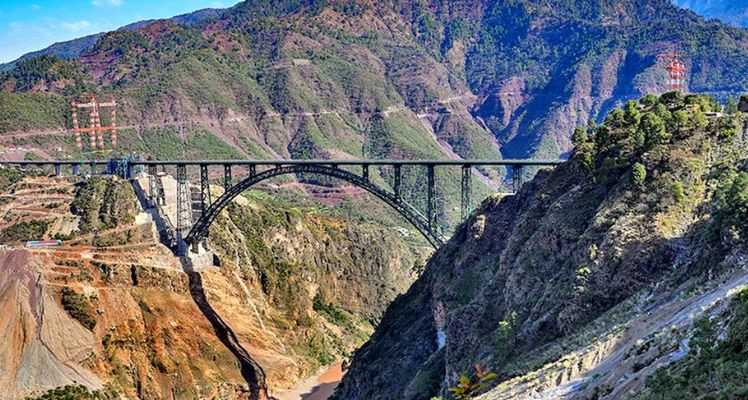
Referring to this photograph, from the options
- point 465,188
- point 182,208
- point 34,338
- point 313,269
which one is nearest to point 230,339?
point 182,208

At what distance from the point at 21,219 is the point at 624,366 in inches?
3370

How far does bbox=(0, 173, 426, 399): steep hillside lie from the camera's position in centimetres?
8075

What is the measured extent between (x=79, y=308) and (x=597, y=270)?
2292 inches

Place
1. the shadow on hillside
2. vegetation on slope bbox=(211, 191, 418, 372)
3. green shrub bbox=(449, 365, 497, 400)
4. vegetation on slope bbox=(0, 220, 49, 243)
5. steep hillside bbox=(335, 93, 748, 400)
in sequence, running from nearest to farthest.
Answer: steep hillside bbox=(335, 93, 748, 400) < green shrub bbox=(449, 365, 497, 400) < the shadow on hillside < vegetation on slope bbox=(0, 220, 49, 243) < vegetation on slope bbox=(211, 191, 418, 372)

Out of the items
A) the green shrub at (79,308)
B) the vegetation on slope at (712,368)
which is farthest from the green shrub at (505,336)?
the green shrub at (79,308)

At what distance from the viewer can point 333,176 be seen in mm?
82125

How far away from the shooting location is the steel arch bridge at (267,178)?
75562 mm

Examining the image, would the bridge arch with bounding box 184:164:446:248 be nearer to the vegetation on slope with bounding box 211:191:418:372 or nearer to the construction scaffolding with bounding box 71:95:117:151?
the vegetation on slope with bounding box 211:191:418:372

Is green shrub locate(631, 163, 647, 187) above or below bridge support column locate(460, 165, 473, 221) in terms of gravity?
above

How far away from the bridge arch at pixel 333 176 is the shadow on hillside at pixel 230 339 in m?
4.31

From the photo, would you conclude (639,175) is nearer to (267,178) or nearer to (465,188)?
(465,188)

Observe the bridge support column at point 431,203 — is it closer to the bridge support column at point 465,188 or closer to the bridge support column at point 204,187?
the bridge support column at point 465,188

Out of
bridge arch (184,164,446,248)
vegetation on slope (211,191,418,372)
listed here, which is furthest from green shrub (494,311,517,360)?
vegetation on slope (211,191,418,372)

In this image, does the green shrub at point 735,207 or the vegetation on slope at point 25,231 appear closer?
the green shrub at point 735,207
